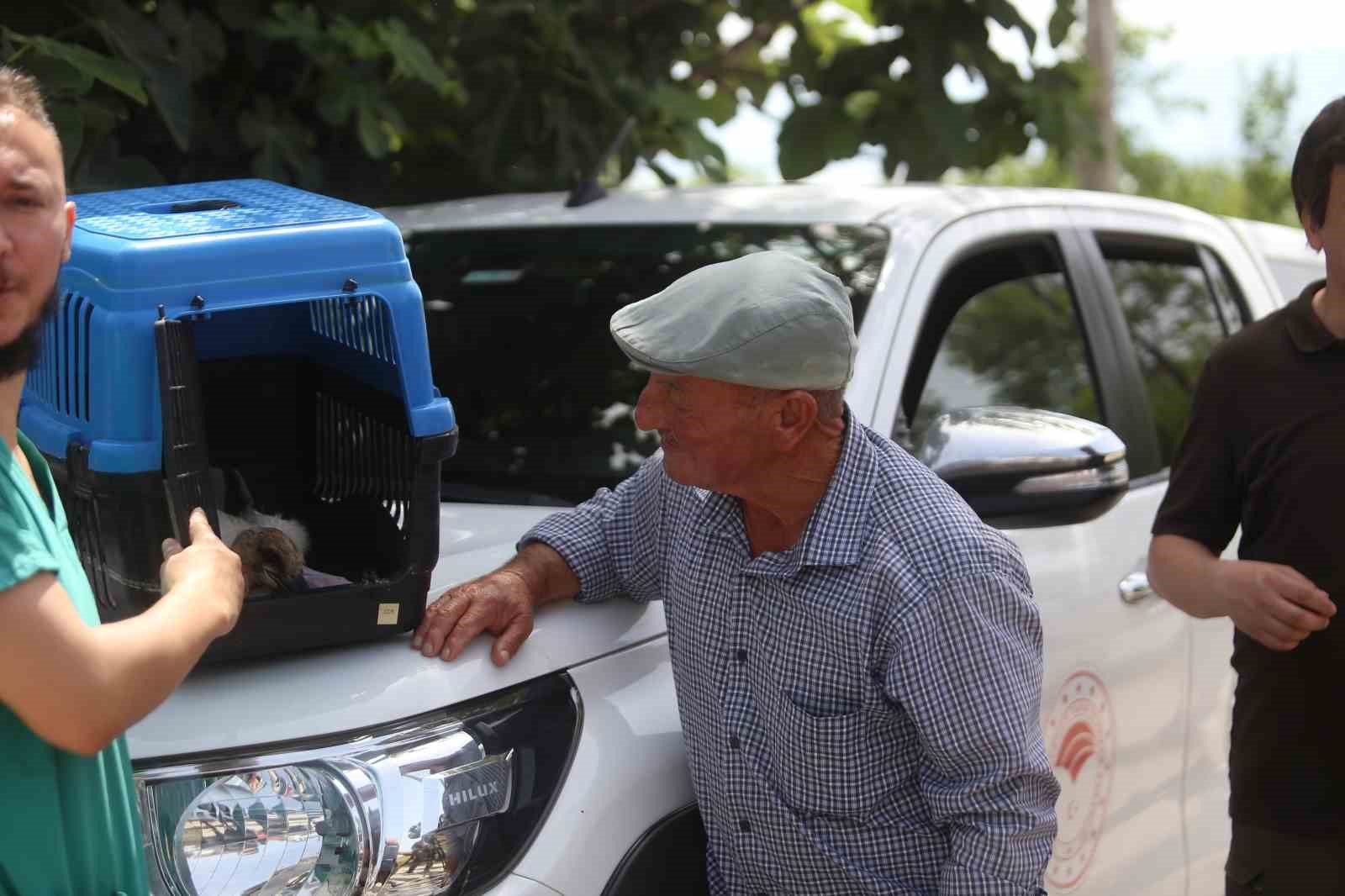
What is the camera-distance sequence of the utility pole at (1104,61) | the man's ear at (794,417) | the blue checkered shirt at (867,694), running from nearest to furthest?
1. the blue checkered shirt at (867,694)
2. the man's ear at (794,417)
3. the utility pole at (1104,61)

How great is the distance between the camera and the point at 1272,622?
7.84 feet

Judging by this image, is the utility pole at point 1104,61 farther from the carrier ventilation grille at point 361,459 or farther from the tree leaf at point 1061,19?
the carrier ventilation grille at point 361,459

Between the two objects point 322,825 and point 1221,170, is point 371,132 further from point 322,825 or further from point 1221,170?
point 1221,170

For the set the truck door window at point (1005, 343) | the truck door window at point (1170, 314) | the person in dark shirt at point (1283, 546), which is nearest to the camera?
the person in dark shirt at point (1283, 546)

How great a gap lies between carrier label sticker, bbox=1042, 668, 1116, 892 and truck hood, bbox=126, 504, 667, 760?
2.82 ft

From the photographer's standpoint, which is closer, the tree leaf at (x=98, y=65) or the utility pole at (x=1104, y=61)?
the tree leaf at (x=98, y=65)

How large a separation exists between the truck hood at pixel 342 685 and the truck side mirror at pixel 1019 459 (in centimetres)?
63

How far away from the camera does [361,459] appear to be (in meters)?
2.35

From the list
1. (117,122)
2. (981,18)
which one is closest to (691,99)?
(981,18)

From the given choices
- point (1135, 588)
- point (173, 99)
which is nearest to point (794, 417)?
point (1135, 588)

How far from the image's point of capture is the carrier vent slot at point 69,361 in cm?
187

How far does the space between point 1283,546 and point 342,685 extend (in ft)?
4.84

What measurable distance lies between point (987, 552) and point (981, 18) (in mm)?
3031

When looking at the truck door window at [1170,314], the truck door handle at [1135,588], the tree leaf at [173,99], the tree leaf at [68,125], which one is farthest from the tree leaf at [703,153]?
the truck door handle at [1135,588]
